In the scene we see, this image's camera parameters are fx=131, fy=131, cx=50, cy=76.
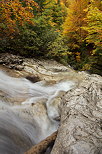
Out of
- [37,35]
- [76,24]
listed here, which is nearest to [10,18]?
[37,35]

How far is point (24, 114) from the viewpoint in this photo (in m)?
3.34

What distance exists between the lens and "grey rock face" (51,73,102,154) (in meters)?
1.91

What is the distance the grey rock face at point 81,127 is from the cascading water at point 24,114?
78 centimetres

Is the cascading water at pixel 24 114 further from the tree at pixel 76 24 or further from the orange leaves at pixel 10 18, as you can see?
the tree at pixel 76 24

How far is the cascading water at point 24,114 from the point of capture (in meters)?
2.61

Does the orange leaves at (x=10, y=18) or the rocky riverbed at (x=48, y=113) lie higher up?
the orange leaves at (x=10, y=18)

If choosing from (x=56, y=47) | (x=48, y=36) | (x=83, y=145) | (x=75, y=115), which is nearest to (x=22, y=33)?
(x=48, y=36)

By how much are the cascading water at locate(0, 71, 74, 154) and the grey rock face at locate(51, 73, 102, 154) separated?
0.78m

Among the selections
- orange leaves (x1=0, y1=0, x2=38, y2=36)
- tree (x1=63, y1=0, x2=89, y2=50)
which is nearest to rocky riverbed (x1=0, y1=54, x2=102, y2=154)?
orange leaves (x1=0, y1=0, x2=38, y2=36)

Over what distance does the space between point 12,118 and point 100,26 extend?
668cm

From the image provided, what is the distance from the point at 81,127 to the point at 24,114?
161 cm

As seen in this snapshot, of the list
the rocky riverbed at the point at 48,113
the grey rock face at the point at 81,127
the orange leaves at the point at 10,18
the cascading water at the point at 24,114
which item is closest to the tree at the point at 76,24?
the orange leaves at the point at 10,18

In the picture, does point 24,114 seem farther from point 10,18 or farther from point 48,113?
point 10,18

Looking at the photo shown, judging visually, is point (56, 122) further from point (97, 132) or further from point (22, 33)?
point (22, 33)
